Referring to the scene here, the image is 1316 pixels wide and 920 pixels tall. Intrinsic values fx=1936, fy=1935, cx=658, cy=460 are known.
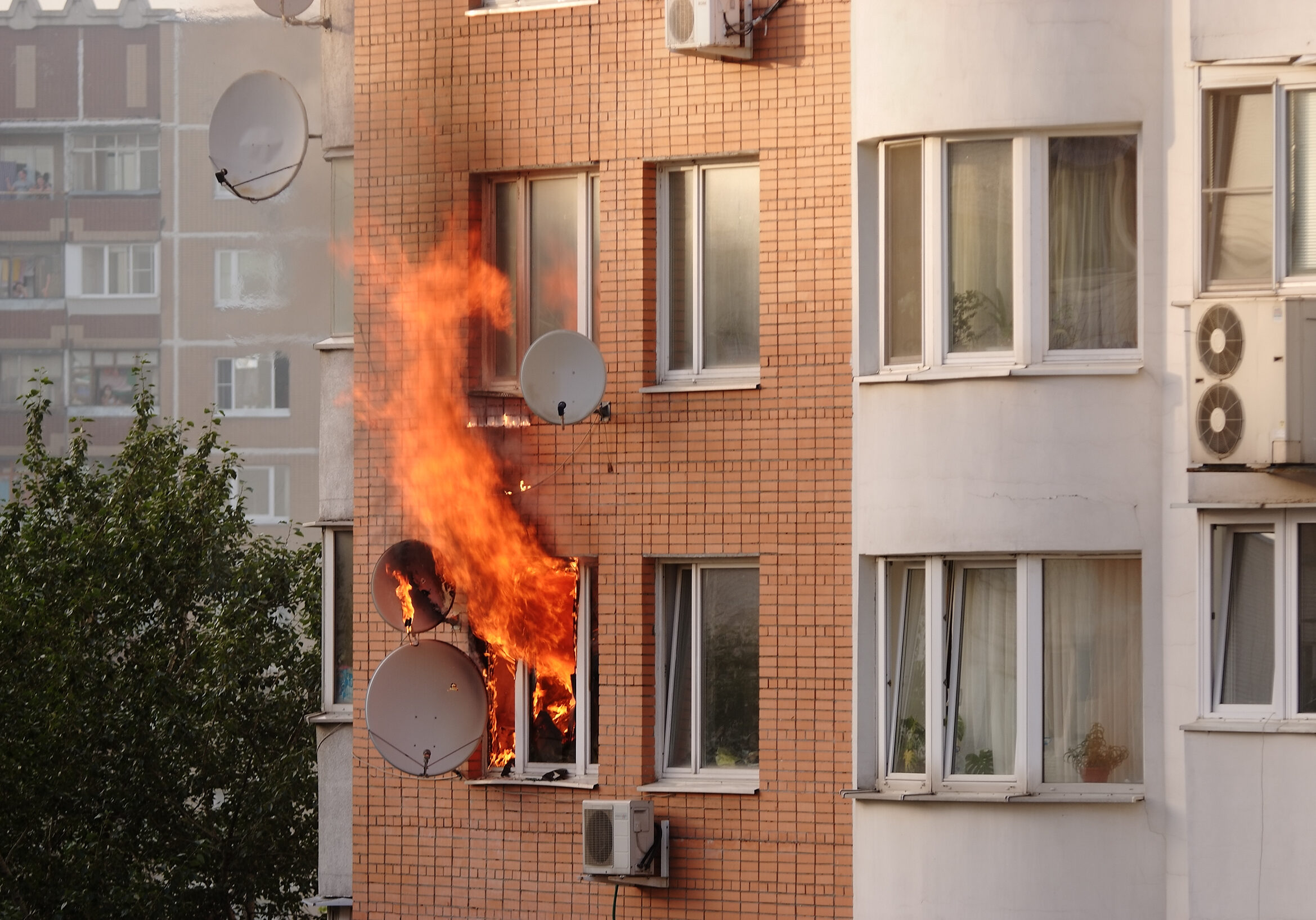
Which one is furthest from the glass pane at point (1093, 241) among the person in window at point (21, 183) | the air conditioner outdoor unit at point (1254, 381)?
the person in window at point (21, 183)

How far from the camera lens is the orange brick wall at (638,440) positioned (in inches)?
578

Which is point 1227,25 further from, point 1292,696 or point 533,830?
point 533,830

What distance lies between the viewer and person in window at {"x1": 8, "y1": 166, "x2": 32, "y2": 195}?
7175 centimetres

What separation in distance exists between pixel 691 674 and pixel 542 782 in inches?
58.1

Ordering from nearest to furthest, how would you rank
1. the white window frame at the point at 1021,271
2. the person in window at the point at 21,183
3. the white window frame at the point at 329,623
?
the white window frame at the point at 1021,271 → the white window frame at the point at 329,623 → the person in window at the point at 21,183

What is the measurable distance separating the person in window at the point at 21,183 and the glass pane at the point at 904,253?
6308cm

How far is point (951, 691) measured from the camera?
1424cm

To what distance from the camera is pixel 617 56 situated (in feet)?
50.7

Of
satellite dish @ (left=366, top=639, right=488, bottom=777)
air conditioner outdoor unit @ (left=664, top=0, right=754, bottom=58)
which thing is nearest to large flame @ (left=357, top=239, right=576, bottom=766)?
satellite dish @ (left=366, top=639, right=488, bottom=777)

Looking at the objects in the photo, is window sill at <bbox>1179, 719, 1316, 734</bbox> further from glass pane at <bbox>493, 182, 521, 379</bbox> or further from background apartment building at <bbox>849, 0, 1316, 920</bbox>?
glass pane at <bbox>493, 182, 521, 379</bbox>

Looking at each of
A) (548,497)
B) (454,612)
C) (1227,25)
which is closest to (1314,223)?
(1227,25)

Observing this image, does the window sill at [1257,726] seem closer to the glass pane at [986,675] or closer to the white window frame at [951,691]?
the white window frame at [951,691]

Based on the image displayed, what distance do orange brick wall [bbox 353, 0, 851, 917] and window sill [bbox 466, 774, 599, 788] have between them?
6 cm

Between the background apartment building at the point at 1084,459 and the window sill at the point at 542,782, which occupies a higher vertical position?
the background apartment building at the point at 1084,459
